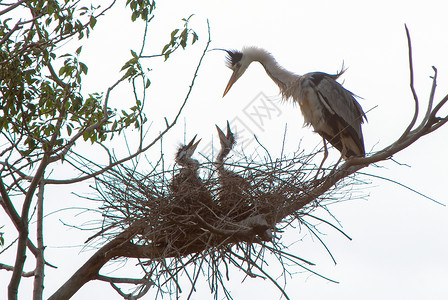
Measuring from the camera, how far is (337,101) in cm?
605

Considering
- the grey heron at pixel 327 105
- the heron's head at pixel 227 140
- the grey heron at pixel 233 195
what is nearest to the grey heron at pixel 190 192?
the grey heron at pixel 233 195

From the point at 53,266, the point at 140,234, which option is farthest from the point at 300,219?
the point at 53,266

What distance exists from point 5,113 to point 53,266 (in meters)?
1.14

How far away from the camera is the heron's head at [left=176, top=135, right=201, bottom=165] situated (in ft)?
16.7

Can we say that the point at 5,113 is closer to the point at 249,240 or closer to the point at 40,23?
the point at 40,23

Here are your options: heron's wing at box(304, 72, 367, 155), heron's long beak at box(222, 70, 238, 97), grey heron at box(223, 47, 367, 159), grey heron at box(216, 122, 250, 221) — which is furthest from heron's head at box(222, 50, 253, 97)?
grey heron at box(216, 122, 250, 221)

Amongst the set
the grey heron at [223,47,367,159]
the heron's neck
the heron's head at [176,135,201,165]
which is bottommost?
the heron's head at [176,135,201,165]

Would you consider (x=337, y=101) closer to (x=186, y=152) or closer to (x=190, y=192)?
(x=186, y=152)

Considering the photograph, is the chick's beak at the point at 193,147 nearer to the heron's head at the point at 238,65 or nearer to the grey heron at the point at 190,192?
the grey heron at the point at 190,192

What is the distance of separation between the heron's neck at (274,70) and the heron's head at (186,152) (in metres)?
1.36

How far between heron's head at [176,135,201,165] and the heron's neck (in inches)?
53.6

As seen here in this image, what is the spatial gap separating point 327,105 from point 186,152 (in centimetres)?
166

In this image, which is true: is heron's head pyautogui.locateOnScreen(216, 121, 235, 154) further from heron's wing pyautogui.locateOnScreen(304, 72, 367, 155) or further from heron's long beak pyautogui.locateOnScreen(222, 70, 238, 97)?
heron's long beak pyautogui.locateOnScreen(222, 70, 238, 97)

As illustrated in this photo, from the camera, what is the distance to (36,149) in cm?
424
